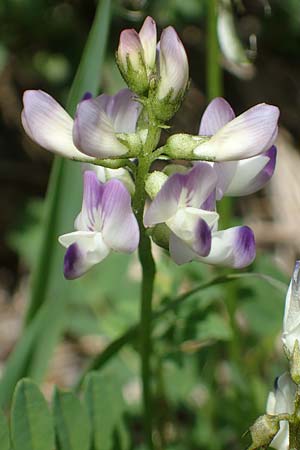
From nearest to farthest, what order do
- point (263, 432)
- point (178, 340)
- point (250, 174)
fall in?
point (263, 432) → point (250, 174) → point (178, 340)

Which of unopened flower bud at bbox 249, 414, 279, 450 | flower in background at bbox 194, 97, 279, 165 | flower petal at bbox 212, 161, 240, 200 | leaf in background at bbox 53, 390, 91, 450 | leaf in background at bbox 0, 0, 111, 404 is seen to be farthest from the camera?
leaf in background at bbox 0, 0, 111, 404

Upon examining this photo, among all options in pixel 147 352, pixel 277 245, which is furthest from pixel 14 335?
pixel 147 352

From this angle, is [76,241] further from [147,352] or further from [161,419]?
[161,419]

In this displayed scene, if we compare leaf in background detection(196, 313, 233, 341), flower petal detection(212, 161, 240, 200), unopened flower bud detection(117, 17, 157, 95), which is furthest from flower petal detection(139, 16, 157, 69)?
leaf in background detection(196, 313, 233, 341)

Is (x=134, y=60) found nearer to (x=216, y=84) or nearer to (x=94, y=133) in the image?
(x=94, y=133)

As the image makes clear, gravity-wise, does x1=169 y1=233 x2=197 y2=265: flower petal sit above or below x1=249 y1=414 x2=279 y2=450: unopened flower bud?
above

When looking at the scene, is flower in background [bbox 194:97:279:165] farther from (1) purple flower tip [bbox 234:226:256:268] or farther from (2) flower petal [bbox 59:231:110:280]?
(2) flower petal [bbox 59:231:110:280]

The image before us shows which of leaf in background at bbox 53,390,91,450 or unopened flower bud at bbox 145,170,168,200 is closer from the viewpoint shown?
unopened flower bud at bbox 145,170,168,200

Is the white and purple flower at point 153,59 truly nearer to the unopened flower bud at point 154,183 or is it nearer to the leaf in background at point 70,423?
the unopened flower bud at point 154,183

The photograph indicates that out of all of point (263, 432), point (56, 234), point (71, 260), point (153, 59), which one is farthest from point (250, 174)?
point (56, 234)
